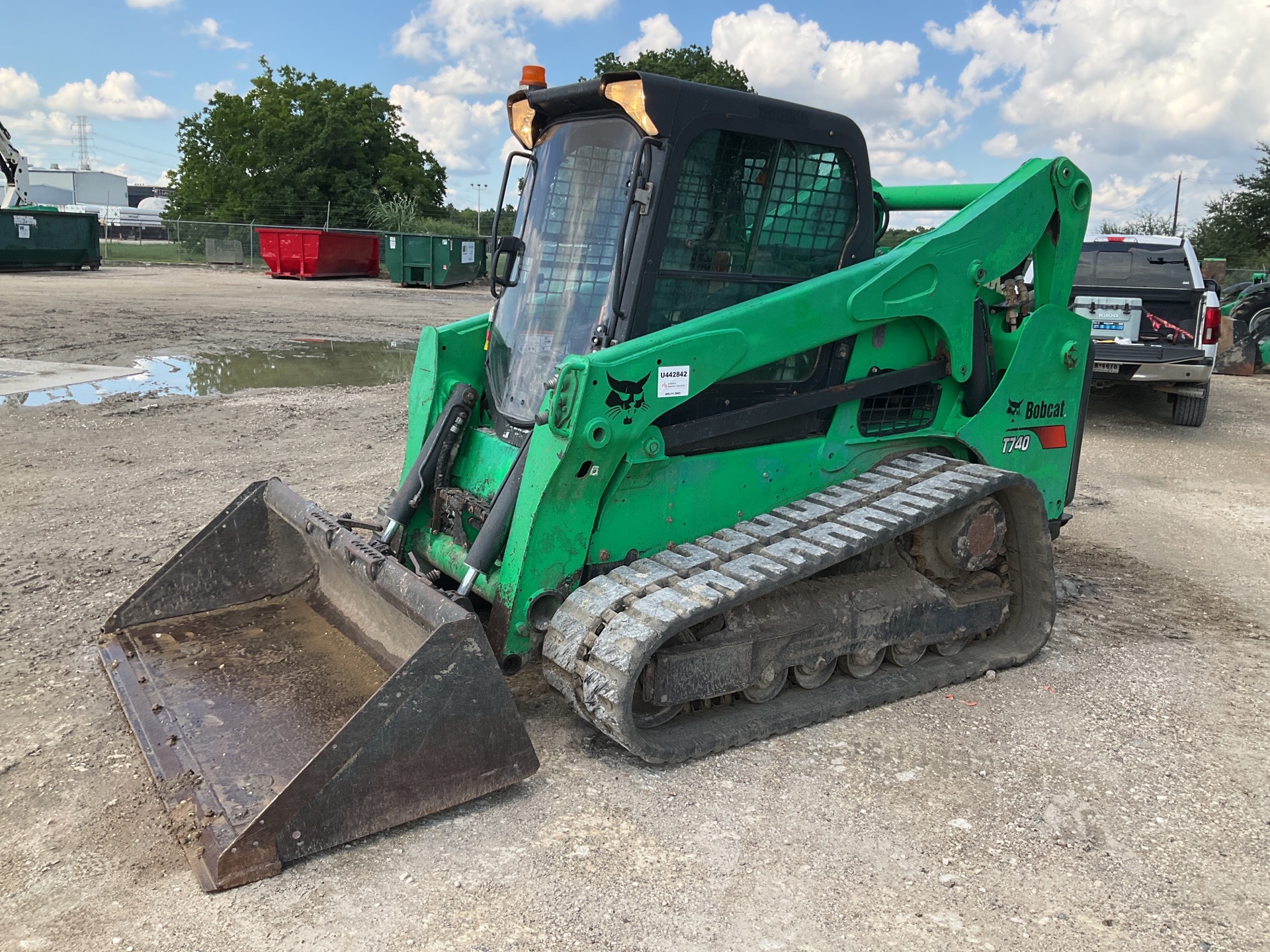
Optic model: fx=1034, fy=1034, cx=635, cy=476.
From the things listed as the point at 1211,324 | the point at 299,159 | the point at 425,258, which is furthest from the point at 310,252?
the point at 1211,324

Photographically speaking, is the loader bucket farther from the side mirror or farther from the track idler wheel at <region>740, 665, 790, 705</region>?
the side mirror

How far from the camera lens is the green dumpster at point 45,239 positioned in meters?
25.2

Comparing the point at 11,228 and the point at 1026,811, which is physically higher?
the point at 11,228

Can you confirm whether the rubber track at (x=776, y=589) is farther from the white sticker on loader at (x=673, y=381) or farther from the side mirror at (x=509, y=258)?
the side mirror at (x=509, y=258)

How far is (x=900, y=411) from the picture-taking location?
16.2 feet

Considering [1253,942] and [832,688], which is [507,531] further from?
[1253,942]

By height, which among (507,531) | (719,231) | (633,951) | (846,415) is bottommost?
(633,951)

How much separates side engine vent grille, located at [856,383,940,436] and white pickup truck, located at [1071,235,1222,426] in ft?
21.3

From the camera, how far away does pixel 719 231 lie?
4.21 m

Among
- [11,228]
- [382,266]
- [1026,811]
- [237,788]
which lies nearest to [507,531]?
[237,788]

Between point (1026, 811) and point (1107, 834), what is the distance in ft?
0.84

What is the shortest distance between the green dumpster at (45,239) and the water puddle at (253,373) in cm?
1417

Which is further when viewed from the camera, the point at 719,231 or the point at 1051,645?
the point at 1051,645

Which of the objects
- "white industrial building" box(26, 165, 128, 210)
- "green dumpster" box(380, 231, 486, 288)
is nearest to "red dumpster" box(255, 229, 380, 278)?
"green dumpster" box(380, 231, 486, 288)
